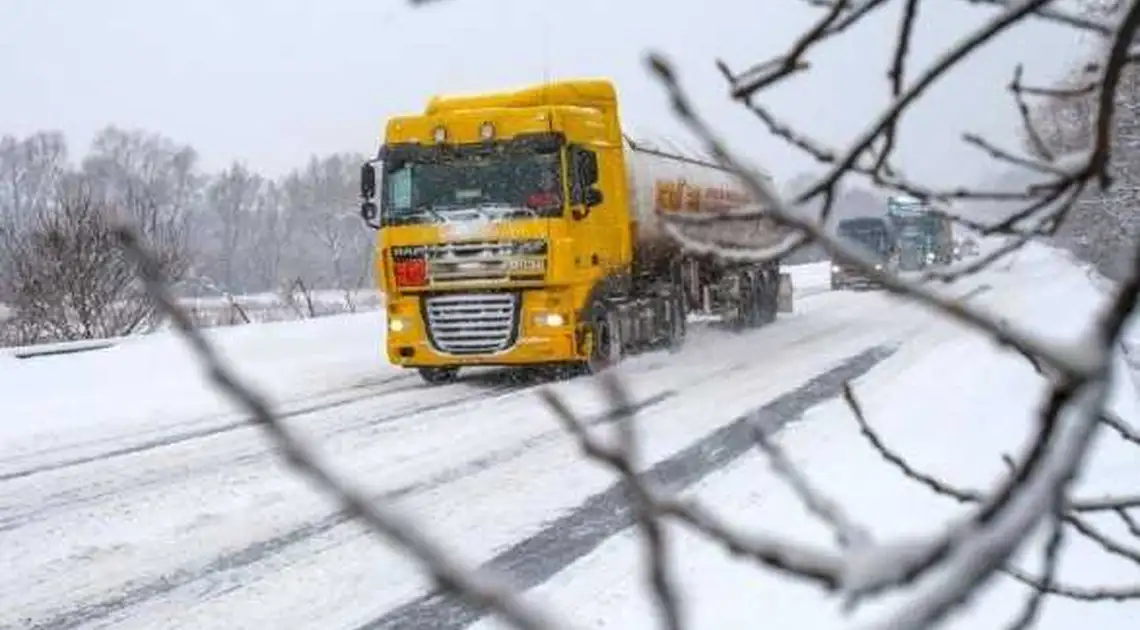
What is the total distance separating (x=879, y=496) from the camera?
25.3 feet

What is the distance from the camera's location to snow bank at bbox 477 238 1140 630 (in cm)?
535

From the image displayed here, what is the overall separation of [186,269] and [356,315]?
5.51m

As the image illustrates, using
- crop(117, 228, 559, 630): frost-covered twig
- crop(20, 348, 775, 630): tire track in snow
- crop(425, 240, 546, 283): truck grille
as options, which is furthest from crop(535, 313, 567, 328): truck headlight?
crop(117, 228, 559, 630): frost-covered twig

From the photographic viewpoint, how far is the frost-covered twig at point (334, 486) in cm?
67

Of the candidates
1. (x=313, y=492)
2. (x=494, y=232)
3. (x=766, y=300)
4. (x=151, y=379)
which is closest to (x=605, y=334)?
(x=494, y=232)

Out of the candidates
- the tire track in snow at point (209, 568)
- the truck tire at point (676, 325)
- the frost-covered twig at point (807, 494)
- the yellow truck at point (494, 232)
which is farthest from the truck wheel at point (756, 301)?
the frost-covered twig at point (807, 494)

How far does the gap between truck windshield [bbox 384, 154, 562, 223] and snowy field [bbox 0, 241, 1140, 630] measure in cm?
193

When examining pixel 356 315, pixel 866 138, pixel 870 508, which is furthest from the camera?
pixel 356 315

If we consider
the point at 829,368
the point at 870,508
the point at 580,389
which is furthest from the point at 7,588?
the point at 829,368

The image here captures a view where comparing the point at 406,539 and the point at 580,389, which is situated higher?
the point at 406,539

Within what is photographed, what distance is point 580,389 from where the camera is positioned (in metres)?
13.5

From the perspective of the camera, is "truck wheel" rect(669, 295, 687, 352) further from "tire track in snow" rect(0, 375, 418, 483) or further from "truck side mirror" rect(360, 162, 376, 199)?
"truck side mirror" rect(360, 162, 376, 199)

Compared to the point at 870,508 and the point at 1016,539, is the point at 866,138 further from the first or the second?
the point at 870,508

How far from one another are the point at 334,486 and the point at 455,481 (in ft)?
26.3
